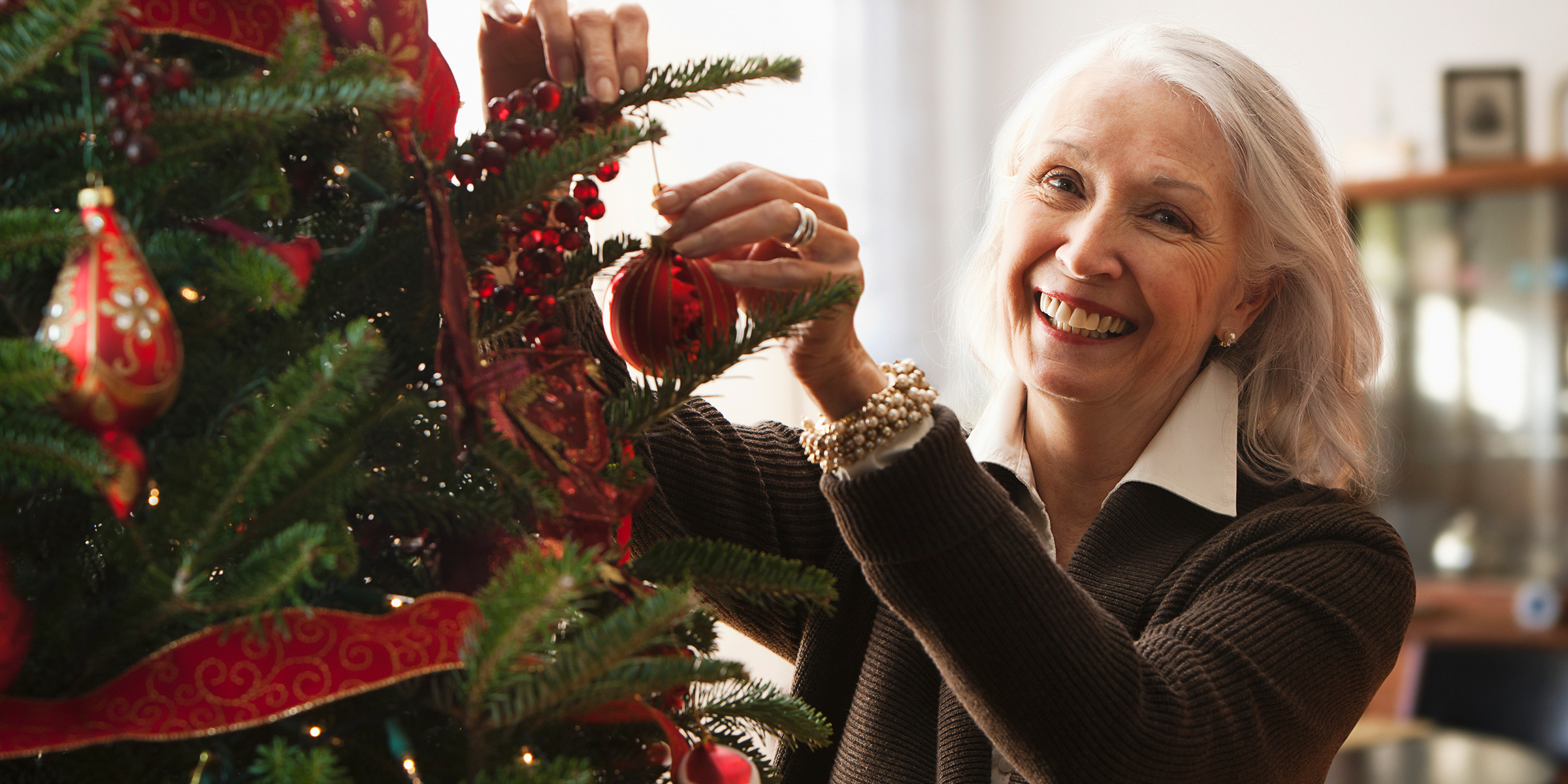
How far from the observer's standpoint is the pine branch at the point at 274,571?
1.19 ft

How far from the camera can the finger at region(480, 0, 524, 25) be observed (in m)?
0.74

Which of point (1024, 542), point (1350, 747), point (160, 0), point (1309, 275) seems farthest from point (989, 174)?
point (1350, 747)

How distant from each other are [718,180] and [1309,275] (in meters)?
0.82

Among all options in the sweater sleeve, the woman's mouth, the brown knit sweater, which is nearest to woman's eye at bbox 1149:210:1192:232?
the woman's mouth

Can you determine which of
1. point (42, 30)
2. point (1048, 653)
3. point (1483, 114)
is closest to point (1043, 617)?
point (1048, 653)

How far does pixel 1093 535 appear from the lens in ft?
3.65

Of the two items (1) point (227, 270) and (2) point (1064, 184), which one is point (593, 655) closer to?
(1) point (227, 270)

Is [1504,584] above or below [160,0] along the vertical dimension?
below

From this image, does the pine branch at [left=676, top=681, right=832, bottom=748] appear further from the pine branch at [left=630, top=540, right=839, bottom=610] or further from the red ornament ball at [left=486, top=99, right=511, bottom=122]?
the red ornament ball at [left=486, top=99, right=511, bottom=122]

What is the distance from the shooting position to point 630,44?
2.22ft

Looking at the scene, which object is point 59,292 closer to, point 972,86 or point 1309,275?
point 1309,275

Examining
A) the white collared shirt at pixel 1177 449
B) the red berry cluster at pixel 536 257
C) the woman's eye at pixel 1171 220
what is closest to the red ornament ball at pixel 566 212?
the red berry cluster at pixel 536 257

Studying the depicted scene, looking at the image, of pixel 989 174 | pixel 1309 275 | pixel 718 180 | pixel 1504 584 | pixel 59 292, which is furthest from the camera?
pixel 1504 584

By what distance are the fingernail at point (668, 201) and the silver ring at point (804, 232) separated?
70 mm
